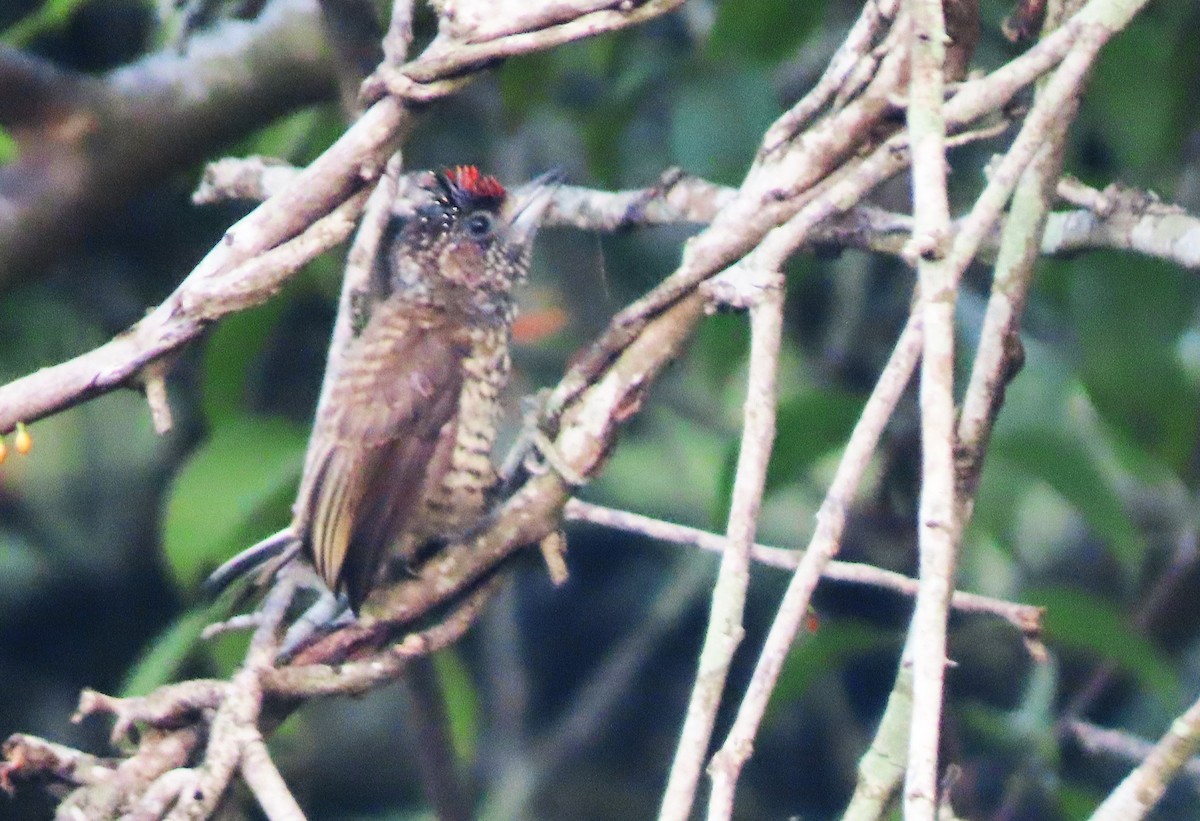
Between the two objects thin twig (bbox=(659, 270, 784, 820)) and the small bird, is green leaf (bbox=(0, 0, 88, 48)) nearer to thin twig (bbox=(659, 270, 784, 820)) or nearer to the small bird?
the small bird

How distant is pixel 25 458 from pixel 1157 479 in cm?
283

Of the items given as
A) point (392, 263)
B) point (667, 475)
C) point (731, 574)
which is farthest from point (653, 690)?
point (731, 574)

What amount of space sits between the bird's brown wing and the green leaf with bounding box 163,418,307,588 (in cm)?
17

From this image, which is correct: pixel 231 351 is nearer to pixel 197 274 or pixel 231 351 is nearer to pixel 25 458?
pixel 197 274

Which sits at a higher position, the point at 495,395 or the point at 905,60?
the point at 905,60

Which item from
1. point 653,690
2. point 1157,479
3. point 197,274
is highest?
point 197,274

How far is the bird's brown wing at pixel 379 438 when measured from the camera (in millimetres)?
2408

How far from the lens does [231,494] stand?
270 centimetres

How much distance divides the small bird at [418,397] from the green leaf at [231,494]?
0.14 m

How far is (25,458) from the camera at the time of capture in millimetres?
4375

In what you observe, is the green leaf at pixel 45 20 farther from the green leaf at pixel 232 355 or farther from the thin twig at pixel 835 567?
the thin twig at pixel 835 567

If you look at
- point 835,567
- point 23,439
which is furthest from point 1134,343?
point 23,439

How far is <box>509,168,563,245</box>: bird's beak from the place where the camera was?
2.87 metres

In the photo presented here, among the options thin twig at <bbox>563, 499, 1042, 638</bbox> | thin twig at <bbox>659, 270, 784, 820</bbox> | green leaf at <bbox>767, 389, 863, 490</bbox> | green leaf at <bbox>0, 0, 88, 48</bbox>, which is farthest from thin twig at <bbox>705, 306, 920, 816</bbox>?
green leaf at <bbox>0, 0, 88, 48</bbox>
